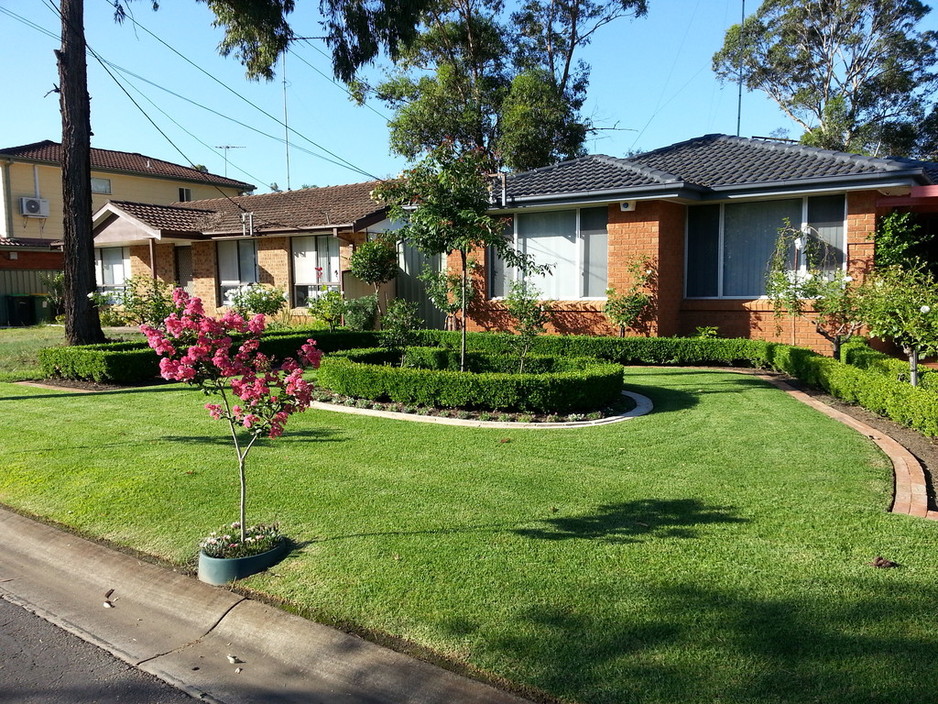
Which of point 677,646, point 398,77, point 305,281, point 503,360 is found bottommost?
point 677,646

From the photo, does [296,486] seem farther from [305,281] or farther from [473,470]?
[305,281]

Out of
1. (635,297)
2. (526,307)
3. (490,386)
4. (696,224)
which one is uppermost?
(696,224)

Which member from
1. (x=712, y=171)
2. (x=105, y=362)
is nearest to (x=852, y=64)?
(x=712, y=171)

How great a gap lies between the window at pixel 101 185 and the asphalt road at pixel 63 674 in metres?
35.9

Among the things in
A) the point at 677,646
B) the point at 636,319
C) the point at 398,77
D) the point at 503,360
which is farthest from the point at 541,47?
the point at 677,646

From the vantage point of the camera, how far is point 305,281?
68.2 feet

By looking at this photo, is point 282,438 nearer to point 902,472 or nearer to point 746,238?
point 902,472

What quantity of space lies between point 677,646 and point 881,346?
12.5 metres

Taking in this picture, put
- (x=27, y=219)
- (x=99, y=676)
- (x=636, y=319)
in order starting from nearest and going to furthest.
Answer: (x=99, y=676)
(x=636, y=319)
(x=27, y=219)

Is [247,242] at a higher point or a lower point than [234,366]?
higher

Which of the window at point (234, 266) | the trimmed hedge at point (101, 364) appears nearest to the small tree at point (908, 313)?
the trimmed hedge at point (101, 364)

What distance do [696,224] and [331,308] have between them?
347 inches

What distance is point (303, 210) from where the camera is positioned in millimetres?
22156

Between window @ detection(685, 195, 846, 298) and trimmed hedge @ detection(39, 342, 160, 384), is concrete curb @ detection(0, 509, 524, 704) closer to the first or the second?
trimmed hedge @ detection(39, 342, 160, 384)
